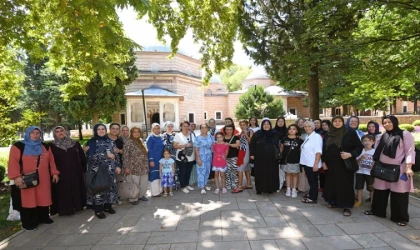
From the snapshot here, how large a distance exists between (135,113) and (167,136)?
1062 inches

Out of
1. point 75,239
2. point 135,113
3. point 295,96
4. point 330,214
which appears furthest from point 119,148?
point 295,96

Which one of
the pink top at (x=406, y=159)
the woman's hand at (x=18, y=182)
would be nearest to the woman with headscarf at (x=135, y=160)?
the woman's hand at (x=18, y=182)

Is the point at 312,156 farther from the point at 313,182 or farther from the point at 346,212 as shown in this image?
the point at 346,212

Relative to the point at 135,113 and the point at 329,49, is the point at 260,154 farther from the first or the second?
the point at 135,113

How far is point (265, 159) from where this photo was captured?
19.5 ft

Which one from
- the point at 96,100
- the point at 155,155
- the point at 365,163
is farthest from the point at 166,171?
the point at 96,100

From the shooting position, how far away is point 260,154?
5969 mm

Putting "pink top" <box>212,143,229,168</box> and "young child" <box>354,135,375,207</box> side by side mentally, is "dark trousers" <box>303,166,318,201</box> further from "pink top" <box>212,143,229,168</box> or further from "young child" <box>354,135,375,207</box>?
"pink top" <box>212,143,229,168</box>

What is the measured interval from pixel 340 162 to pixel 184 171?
3775 millimetres

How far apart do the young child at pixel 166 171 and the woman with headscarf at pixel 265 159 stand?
204cm

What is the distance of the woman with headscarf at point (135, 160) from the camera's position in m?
5.72

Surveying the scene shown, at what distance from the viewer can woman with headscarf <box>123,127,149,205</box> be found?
18.8 feet

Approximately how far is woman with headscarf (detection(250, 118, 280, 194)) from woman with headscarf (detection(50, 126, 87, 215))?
394 centimetres

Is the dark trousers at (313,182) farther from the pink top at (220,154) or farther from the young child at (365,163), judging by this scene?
the pink top at (220,154)
